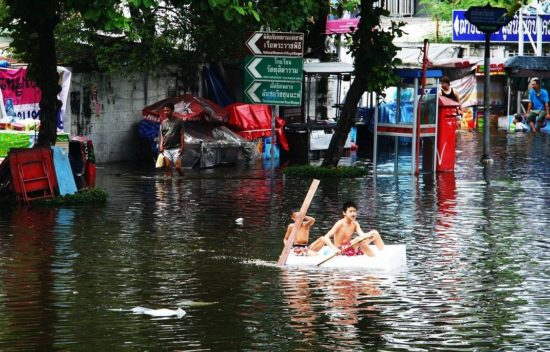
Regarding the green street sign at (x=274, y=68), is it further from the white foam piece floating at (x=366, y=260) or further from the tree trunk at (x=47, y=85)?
the white foam piece floating at (x=366, y=260)

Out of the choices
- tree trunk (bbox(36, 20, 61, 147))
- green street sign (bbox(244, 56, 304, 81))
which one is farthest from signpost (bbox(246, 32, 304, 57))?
tree trunk (bbox(36, 20, 61, 147))

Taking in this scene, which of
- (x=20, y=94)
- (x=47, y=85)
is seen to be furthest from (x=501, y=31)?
(x=47, y=85)

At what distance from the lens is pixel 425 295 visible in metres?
13.0

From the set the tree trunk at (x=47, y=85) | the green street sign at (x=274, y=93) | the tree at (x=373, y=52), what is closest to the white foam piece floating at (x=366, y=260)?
the tree trunk at (x=47, y=85)

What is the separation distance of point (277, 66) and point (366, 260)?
9404mm

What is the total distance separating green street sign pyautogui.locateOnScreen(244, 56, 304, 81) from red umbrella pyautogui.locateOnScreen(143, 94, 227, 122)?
16.1 feet

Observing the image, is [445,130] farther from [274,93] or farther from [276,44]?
[276,44]

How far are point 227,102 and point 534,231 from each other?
50.6 feet

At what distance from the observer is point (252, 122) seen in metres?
30.3

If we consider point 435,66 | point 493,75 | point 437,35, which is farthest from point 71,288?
point 437,35

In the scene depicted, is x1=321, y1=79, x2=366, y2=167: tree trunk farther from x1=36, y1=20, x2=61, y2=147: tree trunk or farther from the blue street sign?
x1=36, y1=20, x2=61, y2=147: tree trunk

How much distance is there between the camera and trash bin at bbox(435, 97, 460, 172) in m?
26.0

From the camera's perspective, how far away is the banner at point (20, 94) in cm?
2583

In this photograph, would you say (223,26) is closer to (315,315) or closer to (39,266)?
(39,266)
